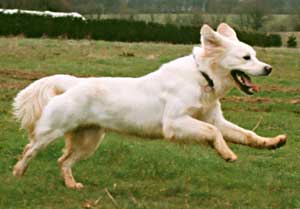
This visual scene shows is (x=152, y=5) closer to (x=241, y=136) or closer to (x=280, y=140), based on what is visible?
(x=241, y=136)

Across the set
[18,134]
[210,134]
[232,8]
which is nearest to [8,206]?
[210,134]

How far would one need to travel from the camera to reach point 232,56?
8.80 m

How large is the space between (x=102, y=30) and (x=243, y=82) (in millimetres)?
31323

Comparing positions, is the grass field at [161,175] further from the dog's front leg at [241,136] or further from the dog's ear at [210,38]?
the dog's ear at [210,38]

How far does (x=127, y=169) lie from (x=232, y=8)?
6091 centimetres

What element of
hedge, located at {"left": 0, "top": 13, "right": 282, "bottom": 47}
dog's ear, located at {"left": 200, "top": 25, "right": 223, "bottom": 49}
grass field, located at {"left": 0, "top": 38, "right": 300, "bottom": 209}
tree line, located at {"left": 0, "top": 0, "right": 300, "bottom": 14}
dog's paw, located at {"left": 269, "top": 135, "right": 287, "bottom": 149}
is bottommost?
tree line, located at {"left": 0, "top": 0, "right": 300, "bottom": 14}

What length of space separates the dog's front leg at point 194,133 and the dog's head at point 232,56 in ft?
2.05

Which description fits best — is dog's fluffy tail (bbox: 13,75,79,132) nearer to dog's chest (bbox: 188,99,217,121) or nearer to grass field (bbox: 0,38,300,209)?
grass field (bbox: 0,38,300,209)

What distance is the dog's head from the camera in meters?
8.73

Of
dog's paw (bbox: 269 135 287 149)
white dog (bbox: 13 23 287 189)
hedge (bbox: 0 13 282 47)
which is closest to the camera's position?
dog's paw (bbox: 269 135 287 149)

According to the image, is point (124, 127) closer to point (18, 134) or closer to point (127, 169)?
point (127, 169)

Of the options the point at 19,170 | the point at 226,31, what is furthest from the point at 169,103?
the point at 19,170

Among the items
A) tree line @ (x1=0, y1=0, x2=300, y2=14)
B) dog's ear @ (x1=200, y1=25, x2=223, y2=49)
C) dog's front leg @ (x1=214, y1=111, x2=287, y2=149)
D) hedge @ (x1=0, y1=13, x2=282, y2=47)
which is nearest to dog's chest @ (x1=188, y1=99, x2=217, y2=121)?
dog's front leg @ (x1=214, y1=111, x2=287, y2=149)

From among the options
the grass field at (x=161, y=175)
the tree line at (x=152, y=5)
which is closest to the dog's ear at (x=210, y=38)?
the grass field at (x=161, y=175)
